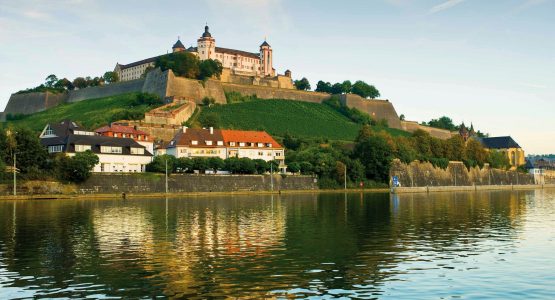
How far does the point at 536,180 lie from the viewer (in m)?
139

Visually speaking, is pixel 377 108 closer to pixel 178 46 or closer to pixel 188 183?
pixel 178 46

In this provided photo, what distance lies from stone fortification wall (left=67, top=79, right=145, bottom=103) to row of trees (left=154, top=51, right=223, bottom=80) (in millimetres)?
7555

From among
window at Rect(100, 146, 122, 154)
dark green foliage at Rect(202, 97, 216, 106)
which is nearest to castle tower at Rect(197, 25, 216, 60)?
dark green foliage at Rect(202, 97, 216, 106)

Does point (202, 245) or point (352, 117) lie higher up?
point (352, 117)

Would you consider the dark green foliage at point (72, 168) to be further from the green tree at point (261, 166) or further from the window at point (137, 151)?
the green tree at point (261, 166)

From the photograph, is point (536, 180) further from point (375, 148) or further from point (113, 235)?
point (113, 235)

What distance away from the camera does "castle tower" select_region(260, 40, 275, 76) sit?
172125 mm

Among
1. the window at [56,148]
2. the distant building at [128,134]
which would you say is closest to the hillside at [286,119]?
the distant building at [128,134]

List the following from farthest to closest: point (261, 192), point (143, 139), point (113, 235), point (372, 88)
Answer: point (372, 88), point (143, 139), point (261, 192), point (113, 235)

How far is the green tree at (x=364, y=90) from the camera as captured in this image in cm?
16575

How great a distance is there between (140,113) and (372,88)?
3194 inches

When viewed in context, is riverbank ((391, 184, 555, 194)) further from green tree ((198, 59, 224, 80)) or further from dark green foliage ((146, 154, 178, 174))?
green tree ((198, 59, 224, 80))

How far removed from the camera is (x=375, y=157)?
302 feet

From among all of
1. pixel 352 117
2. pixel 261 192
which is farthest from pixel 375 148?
pixel 352 117
